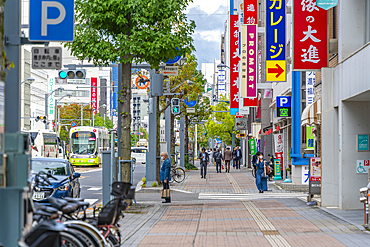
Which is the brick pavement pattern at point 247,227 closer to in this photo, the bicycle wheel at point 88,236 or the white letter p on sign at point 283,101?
the bicycle wheel at point 88,236

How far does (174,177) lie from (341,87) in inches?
570

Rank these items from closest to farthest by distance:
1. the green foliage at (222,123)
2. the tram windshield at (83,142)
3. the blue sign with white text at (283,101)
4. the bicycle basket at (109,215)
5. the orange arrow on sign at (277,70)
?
the bicycle basket at (109,215) < the orange arrow on sign at (277,70) < the blue sign with white text at (283,101) < the tram windshield at (83,142) < the green foliage at (222,123)

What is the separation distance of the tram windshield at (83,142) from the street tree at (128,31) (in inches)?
1259

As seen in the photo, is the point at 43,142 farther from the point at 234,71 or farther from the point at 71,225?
the point at 71,225

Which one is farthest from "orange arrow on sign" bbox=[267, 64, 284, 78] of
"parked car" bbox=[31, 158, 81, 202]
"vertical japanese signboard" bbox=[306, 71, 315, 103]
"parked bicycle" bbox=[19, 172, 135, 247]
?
"parked bicycle" bbox=[19, 172, 135, 247]

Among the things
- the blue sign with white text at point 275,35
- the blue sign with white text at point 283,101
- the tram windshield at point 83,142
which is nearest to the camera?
the blue sign with white text at point 275,35

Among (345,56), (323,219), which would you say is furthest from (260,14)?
(323,219)

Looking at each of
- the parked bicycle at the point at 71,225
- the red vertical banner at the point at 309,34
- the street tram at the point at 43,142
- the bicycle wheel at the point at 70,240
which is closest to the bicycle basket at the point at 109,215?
the parked bicycle at the point at 71,225

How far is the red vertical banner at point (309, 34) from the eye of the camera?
15.7 meters

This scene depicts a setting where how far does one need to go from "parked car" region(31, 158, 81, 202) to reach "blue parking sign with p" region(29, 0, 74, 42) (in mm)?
7047

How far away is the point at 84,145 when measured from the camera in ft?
156

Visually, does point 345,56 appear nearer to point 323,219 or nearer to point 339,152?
point 339,152

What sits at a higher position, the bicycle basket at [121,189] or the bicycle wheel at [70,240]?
the bicycle basket at [121,189]

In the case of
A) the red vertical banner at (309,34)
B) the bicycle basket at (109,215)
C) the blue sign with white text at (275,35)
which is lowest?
the bicycle basket at (109,215)
